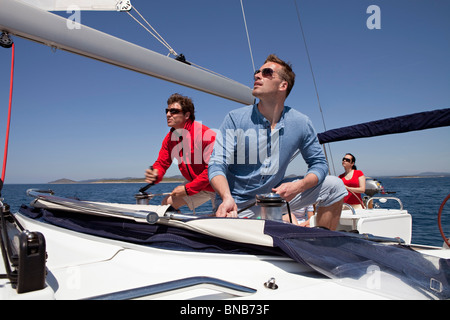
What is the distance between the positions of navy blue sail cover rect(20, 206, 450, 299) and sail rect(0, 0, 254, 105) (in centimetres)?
140

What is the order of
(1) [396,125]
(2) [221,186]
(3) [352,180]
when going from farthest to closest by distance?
(3) [352,180]
(1) [396,125]
(2) [221,186]

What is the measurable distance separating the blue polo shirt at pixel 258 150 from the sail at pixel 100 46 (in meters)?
0.80

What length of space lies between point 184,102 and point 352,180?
156 inches

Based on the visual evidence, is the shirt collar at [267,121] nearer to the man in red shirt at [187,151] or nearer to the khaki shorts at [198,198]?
the man in red shirt at [187,151]

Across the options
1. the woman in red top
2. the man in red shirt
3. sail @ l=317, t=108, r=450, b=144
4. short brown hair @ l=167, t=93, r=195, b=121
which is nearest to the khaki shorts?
the man in red shirt

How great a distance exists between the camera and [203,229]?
3.49 feet

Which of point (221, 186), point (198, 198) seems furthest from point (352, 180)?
point (221, 186)

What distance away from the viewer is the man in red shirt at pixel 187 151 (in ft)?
8.54

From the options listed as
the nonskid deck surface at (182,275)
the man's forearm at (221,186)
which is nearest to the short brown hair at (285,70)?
the man's forearm at (221,186)

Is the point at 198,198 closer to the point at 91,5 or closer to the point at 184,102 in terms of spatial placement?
the point at 184,102

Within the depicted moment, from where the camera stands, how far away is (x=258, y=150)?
1.95 meters

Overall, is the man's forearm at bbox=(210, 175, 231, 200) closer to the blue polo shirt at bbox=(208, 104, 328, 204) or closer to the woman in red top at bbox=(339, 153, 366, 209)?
the blue polo shirt at bbox=(208, 104, 328, 204)

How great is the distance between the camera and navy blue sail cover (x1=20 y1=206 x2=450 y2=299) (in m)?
0.90
